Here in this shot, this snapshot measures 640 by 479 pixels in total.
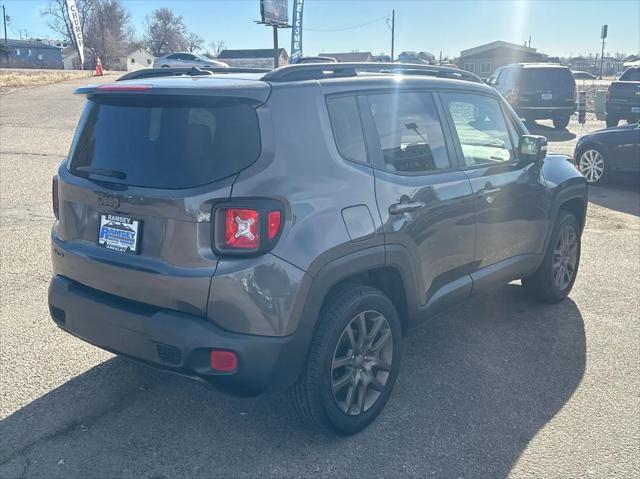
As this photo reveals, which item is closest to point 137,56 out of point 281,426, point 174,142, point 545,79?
point 545,79

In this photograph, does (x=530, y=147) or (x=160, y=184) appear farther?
(x=530, y=147)

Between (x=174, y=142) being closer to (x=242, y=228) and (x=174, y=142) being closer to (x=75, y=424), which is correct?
(x=242, y=228)

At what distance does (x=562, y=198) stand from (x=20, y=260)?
506cm

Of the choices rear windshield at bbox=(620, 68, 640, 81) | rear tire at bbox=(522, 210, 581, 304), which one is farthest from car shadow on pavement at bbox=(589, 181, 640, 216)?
rear windshield at bbox=(620, 68, 640, 81)

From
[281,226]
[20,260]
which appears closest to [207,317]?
[281,226]

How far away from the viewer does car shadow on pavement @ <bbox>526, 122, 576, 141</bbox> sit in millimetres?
18083

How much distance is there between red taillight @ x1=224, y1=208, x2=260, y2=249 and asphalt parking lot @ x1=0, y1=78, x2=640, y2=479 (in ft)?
3.73

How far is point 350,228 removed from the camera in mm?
3152

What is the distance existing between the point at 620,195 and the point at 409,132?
311 inches

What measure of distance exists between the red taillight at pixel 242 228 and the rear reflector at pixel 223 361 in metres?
0.48

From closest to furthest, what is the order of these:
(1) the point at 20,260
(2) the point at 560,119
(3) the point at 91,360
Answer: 1. (3) the point at 91,360
2. (1) the point at 20,260
3. (2) the point at 560,119

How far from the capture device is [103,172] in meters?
3.19

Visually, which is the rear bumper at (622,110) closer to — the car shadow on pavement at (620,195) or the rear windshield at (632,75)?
the rear windshield at (632,75)

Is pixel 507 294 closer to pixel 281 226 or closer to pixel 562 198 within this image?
pixel 562 198
